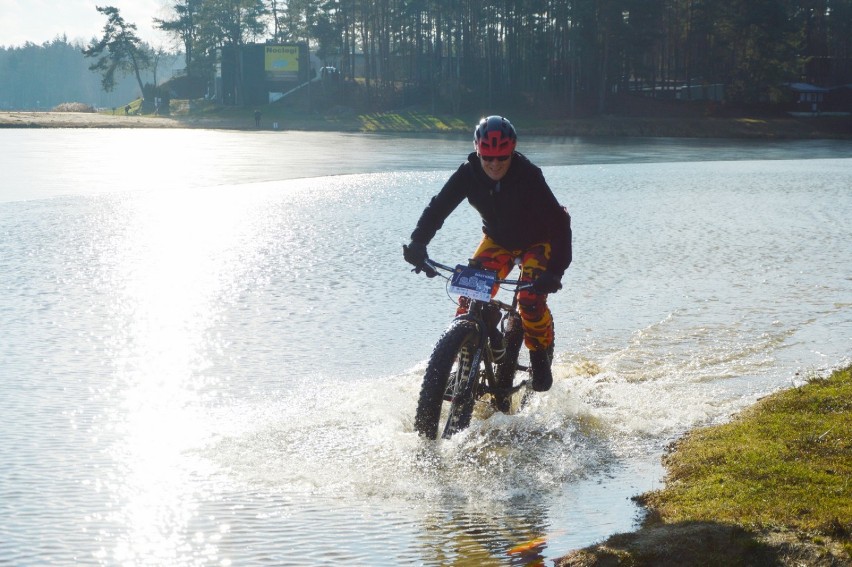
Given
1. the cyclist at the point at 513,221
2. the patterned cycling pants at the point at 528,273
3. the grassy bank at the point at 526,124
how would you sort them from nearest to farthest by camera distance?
the cyclist at the point at 513,221 → the patterned cycling pants at the point at 528,273 → the grassy bank at the point at 526,124

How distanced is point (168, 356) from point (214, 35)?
109553mm

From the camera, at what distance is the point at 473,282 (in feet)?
21.1

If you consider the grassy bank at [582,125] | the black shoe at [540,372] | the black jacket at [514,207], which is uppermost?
the black jacket at [514,207]

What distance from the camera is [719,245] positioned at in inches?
638

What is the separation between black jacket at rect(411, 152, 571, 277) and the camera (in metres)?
6.66

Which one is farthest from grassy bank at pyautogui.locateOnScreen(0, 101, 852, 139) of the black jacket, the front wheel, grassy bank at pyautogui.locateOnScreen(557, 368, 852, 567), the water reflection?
the front wheel

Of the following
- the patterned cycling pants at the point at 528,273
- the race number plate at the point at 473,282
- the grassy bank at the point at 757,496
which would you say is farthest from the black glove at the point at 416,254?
the grassy bank at the point at 757,496

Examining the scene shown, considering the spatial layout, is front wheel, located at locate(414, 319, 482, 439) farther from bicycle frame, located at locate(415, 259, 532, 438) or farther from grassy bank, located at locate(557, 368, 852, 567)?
grassy bank, located at locate(557, 368, 852, 567)

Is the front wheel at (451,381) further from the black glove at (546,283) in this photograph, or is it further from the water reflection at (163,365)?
the water reflection at (163,365)

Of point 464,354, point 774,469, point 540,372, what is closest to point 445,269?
point 464,354

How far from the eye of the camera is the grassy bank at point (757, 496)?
4559 millimetres

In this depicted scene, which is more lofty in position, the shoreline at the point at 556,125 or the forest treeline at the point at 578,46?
the forest treeline at the point at 578,46

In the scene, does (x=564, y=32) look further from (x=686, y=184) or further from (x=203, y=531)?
(x=203, y=531)

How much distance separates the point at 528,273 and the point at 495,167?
73cm
